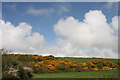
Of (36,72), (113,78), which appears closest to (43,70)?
(36,72)

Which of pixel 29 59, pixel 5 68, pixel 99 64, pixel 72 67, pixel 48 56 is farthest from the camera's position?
pixel 48 56

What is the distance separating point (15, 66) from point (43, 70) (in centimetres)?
406

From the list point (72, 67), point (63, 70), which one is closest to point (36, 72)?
point (63, 70)

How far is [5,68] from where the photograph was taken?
40.7ft

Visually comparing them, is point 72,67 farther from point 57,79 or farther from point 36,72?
point 57,79

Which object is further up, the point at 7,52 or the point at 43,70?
the point at 7,52

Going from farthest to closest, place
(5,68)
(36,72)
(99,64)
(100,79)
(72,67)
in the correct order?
(99,64) → (72,67) → (36,72) → (5,68) → (100,79)

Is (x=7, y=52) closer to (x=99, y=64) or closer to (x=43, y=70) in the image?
(x=43, y=70)

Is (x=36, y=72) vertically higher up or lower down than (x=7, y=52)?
lower down

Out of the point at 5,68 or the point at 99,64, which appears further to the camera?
the point at 99,64

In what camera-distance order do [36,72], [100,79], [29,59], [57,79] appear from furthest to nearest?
[29,59]
[36,72]
[57,79]
[100,79]

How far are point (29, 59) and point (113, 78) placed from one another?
40.2 ft

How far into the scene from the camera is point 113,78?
10.8 m

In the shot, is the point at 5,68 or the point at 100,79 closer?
the point at 100,79
